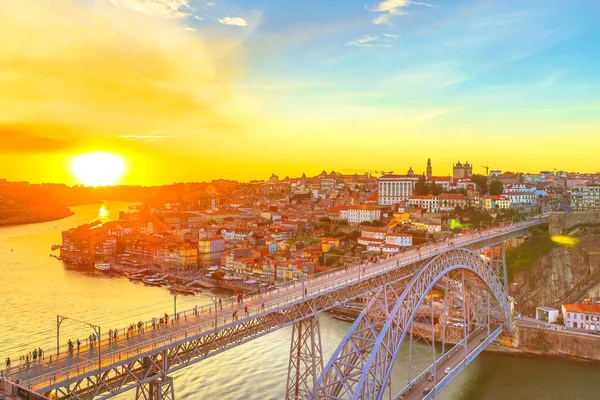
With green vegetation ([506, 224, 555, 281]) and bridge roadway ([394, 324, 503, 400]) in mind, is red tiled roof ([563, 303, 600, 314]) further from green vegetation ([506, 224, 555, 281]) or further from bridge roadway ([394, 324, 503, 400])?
green vegetation ([506, 224, 555, 281])

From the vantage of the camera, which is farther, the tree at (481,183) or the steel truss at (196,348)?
the tree at (481,183)

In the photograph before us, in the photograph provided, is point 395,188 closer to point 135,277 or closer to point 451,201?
point 451,201

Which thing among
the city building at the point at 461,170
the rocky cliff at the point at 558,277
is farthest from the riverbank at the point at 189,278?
the city building at the point at 461,170

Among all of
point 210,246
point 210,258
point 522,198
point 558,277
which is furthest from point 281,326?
point 522,198

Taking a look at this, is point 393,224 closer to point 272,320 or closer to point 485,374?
point 485,374

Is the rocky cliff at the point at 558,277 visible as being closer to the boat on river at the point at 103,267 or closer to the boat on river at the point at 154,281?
the boat on river at the point at 154,281
